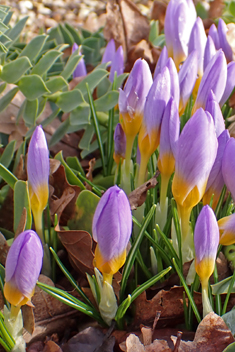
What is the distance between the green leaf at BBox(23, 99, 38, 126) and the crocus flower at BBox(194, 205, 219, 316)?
702mm

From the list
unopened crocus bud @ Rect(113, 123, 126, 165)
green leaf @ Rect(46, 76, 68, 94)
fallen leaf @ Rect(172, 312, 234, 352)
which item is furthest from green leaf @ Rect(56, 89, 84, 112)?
fallen leaf @ Rect(172, 312, 234, 352)

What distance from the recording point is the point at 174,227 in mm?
965

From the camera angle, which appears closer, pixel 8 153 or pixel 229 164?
pixel 229 164

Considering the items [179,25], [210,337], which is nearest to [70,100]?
[179,25]

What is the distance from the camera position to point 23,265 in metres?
0.72

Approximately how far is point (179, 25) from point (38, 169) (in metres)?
0.70

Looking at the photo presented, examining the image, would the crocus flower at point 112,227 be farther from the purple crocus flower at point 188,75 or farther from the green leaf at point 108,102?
the green leaf at point 108,102

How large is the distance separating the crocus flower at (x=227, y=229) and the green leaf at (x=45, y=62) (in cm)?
79

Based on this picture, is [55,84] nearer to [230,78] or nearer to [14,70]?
[14,70]

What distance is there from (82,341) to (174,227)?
34 centimetres

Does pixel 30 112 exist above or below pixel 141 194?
above

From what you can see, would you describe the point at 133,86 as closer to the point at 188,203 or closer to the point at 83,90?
the point at 188,203

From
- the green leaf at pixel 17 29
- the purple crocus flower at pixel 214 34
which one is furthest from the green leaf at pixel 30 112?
the purple crocus flower at pixel 214 34

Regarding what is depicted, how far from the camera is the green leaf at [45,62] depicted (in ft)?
4.31
